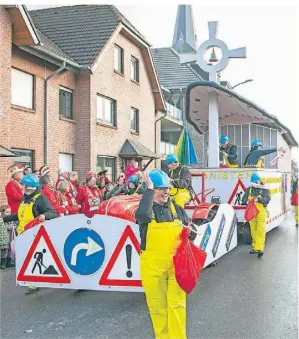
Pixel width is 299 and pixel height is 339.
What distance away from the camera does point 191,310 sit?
19.1 ft

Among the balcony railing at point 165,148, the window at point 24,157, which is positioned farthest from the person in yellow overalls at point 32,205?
the balcony railing at point 165,148

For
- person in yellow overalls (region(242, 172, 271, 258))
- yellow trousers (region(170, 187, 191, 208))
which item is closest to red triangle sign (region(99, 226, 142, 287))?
yellow trousers (region(170, 187, 191, 208))

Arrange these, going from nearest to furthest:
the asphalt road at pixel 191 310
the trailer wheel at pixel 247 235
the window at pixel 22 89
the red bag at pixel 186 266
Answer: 1. the red bag at pixel 186 266
2. the asphalt road at pixel 191 310
3. the trailer wheel at pixel 247 235
4. the window at pixel 22 89

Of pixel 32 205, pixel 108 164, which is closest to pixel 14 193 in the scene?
pixel 32 205

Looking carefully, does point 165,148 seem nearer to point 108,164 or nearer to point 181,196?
point 108,164

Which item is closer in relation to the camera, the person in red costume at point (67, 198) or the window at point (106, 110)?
the person in red costume at point (67, 198)

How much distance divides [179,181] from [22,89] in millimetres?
9058

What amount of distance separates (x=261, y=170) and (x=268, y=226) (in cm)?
145

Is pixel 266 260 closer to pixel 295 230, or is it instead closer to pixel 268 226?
pixel 268 226

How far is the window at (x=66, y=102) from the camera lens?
17703 millimetres

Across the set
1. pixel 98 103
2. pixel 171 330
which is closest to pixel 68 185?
pixel 171 330

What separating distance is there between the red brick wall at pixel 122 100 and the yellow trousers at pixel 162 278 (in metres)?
14.5

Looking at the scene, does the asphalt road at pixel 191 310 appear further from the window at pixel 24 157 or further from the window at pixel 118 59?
the window at pixel 118 59

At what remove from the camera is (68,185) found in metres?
9.78
